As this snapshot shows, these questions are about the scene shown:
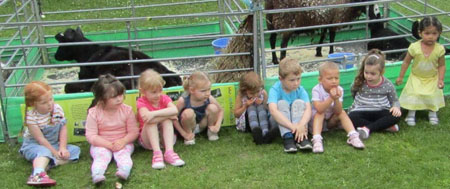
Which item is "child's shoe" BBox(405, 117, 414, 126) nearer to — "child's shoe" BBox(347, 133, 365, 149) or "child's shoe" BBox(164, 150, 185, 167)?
"child's shoe" BBox(347, 133, 365, 149)

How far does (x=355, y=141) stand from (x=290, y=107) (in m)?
0.71

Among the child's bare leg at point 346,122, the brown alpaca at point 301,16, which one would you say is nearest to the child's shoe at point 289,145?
the child's bare leg at point 346,122

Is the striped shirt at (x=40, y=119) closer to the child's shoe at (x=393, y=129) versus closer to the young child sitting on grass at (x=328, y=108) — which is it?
the young child sitting on grass at (x=328, y=108)

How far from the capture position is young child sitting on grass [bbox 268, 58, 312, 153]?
15.8 feet

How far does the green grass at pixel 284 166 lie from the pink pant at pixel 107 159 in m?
0.10

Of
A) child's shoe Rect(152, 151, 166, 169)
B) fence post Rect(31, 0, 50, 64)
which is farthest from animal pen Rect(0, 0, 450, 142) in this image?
child's shoe Rect(152, 151, 166, 169)

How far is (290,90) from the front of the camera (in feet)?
16.5

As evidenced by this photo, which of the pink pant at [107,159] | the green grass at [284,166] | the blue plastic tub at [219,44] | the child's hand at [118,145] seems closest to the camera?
the green grass at [284,166]

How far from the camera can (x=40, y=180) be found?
4.27m

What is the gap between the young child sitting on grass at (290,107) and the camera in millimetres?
4809

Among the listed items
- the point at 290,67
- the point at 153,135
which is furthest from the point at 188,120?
the point at 290,67

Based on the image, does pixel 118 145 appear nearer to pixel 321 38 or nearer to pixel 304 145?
pixel 304 145

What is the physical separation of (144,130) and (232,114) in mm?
1120

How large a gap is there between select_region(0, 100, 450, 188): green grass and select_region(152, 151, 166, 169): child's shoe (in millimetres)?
47
